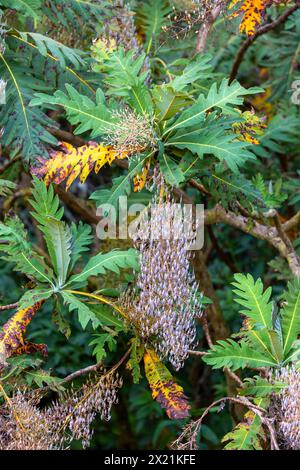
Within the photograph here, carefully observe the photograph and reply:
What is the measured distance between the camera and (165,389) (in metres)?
2.73

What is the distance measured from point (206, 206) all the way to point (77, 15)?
48.8 inches

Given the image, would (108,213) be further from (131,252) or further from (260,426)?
(260,426)

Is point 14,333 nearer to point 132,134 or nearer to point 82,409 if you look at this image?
point 82,409

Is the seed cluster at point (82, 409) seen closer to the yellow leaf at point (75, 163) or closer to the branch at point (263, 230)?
the yellow leaf at point (75, 163)

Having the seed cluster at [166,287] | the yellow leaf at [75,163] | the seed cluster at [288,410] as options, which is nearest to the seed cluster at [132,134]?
the yellow leaf at [75,163]

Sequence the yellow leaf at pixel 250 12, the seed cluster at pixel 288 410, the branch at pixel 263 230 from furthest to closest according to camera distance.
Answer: the branch at pixel 263 230 < the yellow leaf at pixel 250 12 < the seed cluster at pixel 288 410

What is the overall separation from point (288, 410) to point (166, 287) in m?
0.49

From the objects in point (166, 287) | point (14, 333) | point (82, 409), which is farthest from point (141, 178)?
point (82, 409)

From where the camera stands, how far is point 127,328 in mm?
2830

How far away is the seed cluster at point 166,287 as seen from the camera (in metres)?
2.68

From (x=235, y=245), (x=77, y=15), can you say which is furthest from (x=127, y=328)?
(x=235, y=245)

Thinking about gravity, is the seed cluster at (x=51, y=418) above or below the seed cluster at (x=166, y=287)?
below

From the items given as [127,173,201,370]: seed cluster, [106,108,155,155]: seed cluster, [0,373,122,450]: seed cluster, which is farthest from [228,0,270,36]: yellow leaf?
[0,373,122,450]: seed cluster

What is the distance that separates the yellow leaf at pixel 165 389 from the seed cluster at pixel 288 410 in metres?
0.26
